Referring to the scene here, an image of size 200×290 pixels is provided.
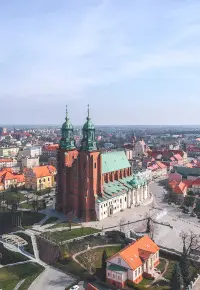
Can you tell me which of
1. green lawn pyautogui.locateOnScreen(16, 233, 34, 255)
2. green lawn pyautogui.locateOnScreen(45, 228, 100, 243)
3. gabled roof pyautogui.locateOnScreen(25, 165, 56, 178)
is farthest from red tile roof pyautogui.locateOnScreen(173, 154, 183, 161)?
green lawn pyautogui.locateOnScreen(16, 233, 34, 255)

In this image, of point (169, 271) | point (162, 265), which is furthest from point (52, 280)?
point (169, 271)

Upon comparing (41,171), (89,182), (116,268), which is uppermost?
(89,182)

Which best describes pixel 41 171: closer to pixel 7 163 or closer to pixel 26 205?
pixel 26 205

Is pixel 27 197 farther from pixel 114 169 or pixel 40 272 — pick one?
pixel 40 272

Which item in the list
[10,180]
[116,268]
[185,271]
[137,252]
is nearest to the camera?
[185,271]

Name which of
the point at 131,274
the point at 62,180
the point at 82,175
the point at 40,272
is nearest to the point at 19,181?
the point at 62,180

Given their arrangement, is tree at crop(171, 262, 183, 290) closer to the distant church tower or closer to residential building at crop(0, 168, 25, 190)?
the distant church tower
